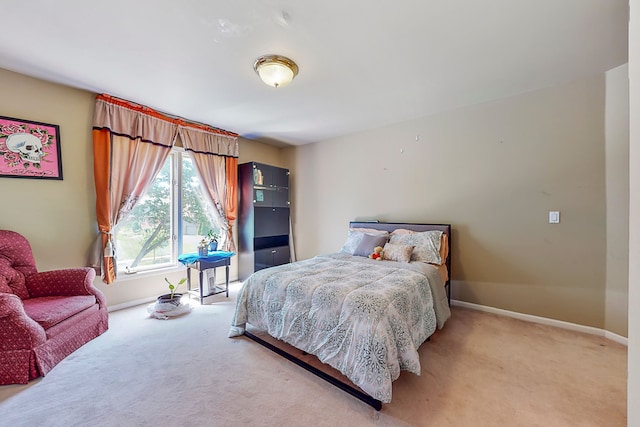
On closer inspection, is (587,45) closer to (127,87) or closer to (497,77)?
(497,77)

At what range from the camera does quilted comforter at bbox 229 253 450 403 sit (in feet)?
5.36

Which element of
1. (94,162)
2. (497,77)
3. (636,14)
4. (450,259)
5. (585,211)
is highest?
(497,77)

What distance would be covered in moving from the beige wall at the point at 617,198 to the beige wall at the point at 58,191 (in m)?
5.32

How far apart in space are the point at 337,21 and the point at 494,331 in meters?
3.17

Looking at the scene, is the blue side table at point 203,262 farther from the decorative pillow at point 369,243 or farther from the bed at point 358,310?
the decorative pillow at point 369,243

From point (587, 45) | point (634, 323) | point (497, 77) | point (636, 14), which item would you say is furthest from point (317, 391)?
point (587, 45)

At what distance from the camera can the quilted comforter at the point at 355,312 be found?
1.63 m

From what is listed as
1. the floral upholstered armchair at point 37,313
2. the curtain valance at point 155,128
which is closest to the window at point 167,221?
the curtain valance at point 155,128

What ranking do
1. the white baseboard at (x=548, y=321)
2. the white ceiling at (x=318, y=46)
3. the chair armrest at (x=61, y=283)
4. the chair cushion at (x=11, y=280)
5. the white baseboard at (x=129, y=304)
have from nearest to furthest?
the white ceiling at (x=318, y=46) < the chair cushion at (x=11, y=280) < the chair armrest at (x=61, y=283) < the white baseboard at (x=548, y=321) < the white baseboard at (x=129, y=304)

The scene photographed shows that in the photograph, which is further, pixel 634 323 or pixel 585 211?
pixel 585 211

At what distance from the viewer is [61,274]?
7.92 ft

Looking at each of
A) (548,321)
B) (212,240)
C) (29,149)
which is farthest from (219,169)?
(548,321)

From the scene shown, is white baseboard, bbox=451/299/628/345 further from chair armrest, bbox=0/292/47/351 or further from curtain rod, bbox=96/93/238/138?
curtain rod, bbox=96/93/238/138

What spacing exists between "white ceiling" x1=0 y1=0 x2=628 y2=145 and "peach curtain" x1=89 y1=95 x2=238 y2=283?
11.3 inches
